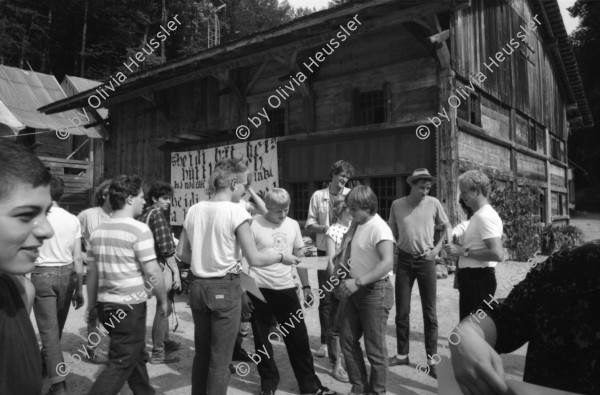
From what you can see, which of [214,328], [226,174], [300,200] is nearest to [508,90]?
[300,200]

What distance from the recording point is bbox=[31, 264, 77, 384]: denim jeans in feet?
13.3

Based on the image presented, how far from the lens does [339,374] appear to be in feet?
14.8

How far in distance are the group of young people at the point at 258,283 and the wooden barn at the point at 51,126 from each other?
14.4 meters

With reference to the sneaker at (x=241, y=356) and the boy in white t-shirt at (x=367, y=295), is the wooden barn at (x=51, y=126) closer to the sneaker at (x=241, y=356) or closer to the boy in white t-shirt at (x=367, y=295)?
the sneaker at (x=241, y=356)

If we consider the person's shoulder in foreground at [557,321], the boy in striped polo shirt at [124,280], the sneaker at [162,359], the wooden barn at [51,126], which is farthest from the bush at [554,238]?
the wooden barn at [51,126]

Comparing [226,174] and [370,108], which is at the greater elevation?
[370,108]

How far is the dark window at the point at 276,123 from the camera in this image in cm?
1227

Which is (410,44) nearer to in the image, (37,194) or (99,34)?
(37,194)

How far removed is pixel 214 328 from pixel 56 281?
2053 millimetres

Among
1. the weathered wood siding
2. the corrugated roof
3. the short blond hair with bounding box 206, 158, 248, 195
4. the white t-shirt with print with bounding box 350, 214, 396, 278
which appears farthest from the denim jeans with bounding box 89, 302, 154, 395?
the corrugated roof

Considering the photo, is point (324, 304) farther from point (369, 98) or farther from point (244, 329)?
point (369, 98)

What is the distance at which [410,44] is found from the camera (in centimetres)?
982

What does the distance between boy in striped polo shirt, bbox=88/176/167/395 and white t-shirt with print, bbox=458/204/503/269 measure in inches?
113

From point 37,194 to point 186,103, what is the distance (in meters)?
13.9
